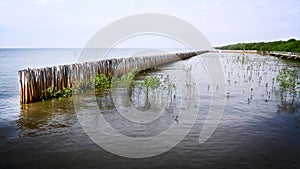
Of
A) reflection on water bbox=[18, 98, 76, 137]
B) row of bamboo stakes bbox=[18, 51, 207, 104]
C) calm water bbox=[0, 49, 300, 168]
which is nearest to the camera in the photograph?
calm water bbox=[0, 49, 300, 168]

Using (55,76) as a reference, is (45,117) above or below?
below

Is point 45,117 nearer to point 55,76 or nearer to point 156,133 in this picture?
point 55,76

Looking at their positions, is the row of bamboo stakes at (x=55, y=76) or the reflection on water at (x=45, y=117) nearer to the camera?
the reflection on water at (x=45, y=117)

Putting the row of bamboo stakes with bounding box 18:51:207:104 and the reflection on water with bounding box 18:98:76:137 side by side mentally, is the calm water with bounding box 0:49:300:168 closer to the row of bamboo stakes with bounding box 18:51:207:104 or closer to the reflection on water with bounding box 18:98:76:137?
the reflection on water with bounding box 18:98:76:137

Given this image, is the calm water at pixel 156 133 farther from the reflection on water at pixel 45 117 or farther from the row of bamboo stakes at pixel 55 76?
the row of bamboo stakes at pixel 55 76

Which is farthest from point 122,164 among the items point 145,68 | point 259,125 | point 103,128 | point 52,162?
point 145,68

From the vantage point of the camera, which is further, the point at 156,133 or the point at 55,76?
the point at 55,76

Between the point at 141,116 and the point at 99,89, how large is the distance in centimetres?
588

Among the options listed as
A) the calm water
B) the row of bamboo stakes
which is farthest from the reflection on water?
the row of bamboo stakes

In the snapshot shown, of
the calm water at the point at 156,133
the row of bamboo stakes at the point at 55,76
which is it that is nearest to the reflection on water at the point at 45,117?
the calm water at the point at 156,133

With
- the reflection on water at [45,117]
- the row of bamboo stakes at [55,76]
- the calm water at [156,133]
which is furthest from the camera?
the row of bamboo stakes at [55,76]

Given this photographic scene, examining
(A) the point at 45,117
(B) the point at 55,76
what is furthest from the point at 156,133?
(B) the point at 55,76

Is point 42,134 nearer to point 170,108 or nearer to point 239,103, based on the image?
point 170,108

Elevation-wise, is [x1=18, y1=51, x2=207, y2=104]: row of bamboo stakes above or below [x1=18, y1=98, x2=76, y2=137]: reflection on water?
above
